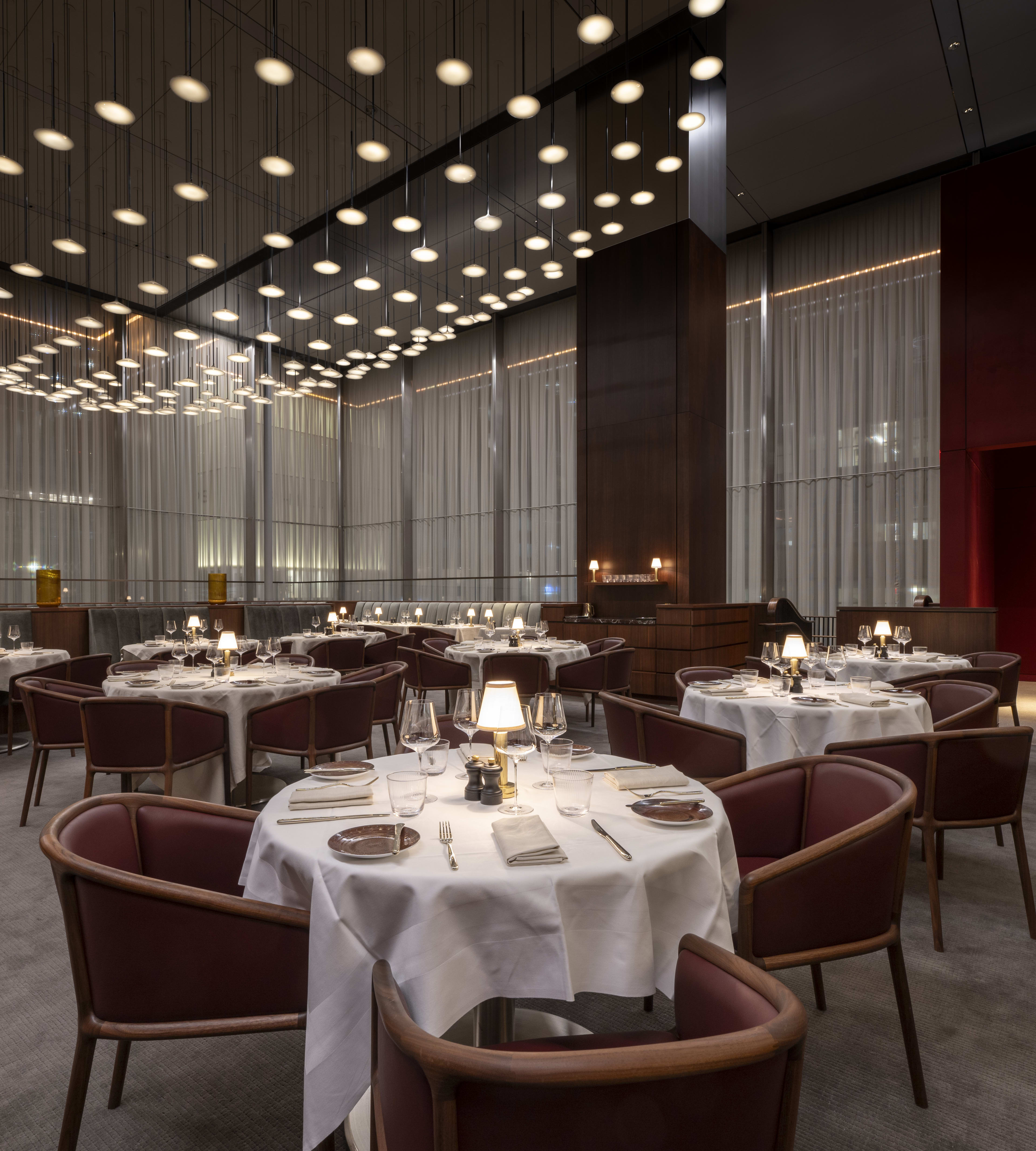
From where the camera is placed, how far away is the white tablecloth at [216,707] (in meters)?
3.86

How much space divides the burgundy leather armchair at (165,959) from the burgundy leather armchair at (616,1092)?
2.04 feet

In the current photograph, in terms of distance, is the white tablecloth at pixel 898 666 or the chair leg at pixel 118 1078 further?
the white tablecloth at pixel 898 666

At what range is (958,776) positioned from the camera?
8.61 feet

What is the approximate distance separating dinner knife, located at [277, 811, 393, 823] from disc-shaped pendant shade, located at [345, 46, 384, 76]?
174 inches

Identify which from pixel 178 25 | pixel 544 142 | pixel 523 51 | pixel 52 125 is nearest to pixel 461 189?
pixel 544 142

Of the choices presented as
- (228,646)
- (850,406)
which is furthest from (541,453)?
(228,646)

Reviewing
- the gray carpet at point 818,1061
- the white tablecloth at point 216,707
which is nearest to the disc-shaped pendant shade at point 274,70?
the white tablecloth at point 216,707

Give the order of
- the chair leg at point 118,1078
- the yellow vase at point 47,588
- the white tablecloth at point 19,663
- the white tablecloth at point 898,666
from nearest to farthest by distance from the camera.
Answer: the chair leg at point 118,1078
the white tablecloth at point 898,666
the white tablecloth at point 19,663
the yellow vase at point 47,588

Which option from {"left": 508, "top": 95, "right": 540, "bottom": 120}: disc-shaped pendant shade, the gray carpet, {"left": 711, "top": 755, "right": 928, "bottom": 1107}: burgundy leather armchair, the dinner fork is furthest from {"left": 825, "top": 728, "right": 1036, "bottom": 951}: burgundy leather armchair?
{"left": 508, "top": 95, "right": 540, "bottom": 120}: disc-shaped pendant shade

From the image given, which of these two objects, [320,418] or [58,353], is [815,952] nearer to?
[58,353]

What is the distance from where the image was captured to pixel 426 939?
1319 mm

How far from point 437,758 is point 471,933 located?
0.49m

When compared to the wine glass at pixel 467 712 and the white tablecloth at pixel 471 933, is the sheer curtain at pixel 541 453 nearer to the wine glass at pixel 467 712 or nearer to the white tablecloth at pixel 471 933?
the wine glass at pixel 467 712

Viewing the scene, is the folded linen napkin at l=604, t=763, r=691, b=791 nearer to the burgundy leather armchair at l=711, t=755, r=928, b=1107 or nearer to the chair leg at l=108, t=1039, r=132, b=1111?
the burgundy leather armchair at l=711, t=755, r=928, b=1107
